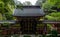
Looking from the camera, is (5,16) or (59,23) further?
(5,16)

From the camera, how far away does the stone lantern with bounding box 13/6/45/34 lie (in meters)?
15.8

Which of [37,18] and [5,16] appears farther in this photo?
[5,16]

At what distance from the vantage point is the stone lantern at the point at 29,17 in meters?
15.8

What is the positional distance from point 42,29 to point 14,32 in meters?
2.52

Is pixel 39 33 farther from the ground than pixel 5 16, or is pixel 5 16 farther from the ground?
pixel 5 16

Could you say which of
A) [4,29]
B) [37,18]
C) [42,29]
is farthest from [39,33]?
[4,29]

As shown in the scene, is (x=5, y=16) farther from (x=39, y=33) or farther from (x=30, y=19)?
(x=39, y=33)

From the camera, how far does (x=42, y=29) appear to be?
15703 mm

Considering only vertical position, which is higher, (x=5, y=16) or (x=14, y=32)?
(x=5, y=16)

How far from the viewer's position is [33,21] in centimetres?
1659

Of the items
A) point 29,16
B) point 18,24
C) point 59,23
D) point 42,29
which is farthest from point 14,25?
point 59,23

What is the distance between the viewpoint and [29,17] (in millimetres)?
15984

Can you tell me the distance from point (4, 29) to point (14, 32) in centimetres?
94

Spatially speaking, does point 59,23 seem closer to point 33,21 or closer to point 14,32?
point 33,21
